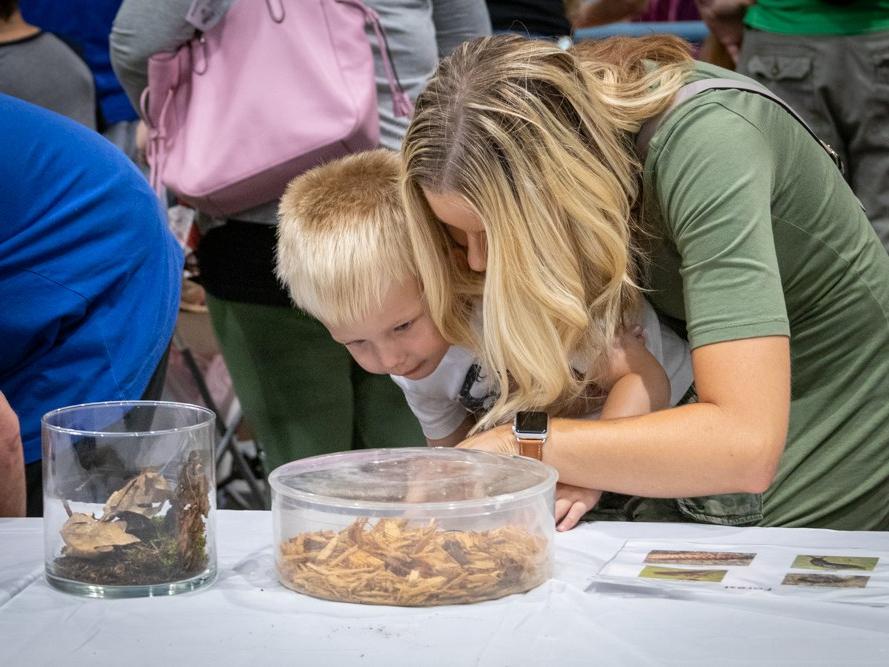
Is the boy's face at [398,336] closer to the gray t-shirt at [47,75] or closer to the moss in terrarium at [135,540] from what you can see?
the moss in terrarium at [135,540]

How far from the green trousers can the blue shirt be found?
1.58 feet

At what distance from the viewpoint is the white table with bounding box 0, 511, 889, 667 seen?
1.02 metres

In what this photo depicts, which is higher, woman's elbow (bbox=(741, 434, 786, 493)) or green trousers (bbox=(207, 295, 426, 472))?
woman's elbow (bbox=(741, 434, 786, 493))

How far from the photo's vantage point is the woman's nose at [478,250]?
1487 millimetres

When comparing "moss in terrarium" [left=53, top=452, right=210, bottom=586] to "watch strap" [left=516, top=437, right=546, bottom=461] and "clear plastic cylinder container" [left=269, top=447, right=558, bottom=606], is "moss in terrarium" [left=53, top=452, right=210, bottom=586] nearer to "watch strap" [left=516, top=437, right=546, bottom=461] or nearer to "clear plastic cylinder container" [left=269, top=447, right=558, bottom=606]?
"clear plastic cylinder container" [left=269, top=447, right=558, bottom=606]

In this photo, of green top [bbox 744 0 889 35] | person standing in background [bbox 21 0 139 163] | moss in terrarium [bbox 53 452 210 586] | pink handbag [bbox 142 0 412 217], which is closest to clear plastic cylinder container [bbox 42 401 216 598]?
moss in terrarium [bbox 53 452 210 586]

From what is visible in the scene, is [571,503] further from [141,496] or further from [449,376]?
[141,496]

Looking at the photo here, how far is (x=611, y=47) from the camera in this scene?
1.56 m

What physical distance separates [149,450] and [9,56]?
5.96 ft

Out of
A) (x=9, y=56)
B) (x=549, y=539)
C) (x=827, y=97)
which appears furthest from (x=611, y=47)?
(x=9, y=56)

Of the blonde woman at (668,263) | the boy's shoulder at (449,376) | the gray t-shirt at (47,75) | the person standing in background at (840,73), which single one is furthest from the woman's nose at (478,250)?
the gray t-shirt at (47,75)

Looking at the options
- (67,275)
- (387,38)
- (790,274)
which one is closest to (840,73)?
(387,38)

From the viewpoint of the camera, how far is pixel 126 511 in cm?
119

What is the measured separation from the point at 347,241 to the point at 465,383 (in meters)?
0.30
